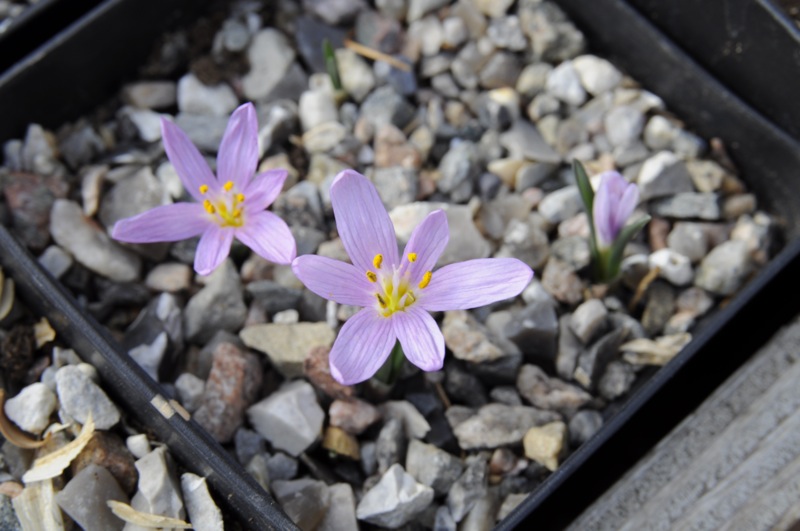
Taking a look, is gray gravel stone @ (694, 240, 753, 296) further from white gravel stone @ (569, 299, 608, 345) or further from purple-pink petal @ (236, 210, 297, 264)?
purple-pink petal @ (236, 210, 297, 264)

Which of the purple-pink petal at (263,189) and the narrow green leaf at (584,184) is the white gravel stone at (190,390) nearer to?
the purple-pink petal at (263,189)

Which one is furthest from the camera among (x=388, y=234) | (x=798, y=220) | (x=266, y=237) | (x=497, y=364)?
(x=798, y=220)

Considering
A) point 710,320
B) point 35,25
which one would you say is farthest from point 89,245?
point 710,320

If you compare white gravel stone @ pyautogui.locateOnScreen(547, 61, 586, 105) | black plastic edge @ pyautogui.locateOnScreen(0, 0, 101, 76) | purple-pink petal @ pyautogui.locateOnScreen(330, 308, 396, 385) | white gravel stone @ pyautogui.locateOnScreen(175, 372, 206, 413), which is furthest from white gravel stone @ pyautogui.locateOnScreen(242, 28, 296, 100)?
purple-pink petal @ pyautogui.locateOnScreen(330, 308, 396, 385)

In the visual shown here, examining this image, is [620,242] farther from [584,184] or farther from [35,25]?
[35,25]

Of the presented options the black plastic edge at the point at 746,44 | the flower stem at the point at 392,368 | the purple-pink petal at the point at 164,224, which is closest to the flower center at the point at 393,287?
the flower stem at the point at 392,368

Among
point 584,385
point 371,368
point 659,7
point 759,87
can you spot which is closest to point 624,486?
point 584,385

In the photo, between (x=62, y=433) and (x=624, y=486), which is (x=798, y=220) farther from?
(x=62, y=433)
